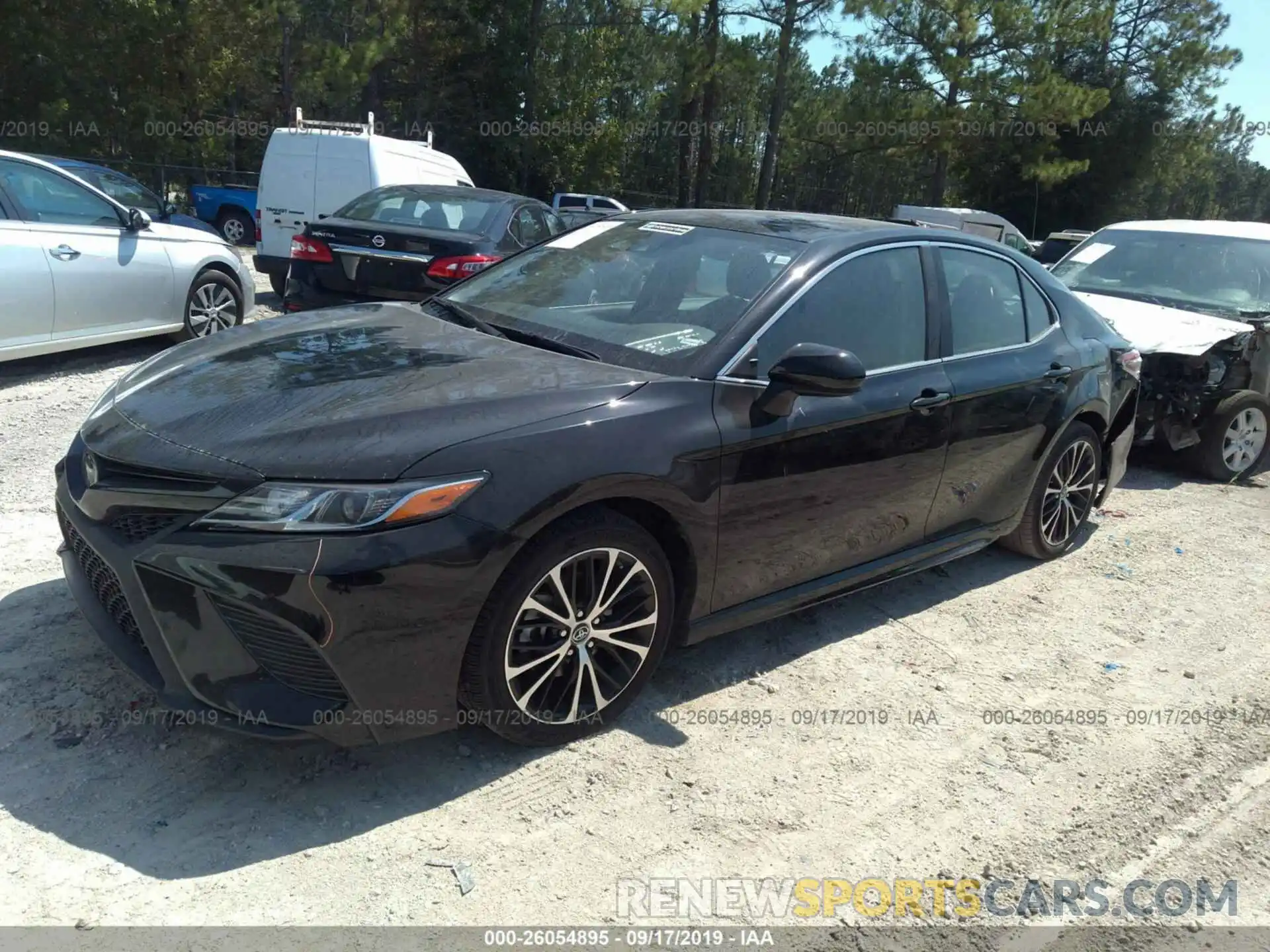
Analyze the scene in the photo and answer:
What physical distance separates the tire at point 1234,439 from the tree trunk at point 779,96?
1956cm

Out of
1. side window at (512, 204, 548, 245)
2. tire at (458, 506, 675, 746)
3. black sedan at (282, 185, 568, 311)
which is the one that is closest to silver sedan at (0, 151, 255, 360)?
black sedan at (282, 185, 568, 311)

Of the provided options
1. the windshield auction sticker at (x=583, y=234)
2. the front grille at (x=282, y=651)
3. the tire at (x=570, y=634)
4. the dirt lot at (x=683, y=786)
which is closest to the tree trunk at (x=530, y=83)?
the windshield auction sticker at (x=583, y=234)

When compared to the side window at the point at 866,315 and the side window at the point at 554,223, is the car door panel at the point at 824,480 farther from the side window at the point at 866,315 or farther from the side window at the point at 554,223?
the side window at the point at 554,223

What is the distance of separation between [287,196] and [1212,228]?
32.1 ft

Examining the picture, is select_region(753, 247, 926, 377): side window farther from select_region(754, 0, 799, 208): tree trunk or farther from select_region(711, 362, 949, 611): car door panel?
select_region(754, 0, 799, 208): tree trunk

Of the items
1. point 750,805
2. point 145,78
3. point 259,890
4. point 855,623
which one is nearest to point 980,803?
point 750,805

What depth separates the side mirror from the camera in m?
3.38

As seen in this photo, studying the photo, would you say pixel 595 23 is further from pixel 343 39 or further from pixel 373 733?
pixel 373 733

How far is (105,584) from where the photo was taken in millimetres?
3010

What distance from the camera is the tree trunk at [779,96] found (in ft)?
80.1

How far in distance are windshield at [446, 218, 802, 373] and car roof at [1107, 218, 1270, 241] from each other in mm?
5886

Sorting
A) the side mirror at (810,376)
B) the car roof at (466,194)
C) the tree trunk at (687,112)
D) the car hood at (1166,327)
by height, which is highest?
the tree trunk at (687,112)

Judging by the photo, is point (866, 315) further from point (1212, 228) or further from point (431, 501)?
point (1212, 228)

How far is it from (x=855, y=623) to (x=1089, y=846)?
5.02ft
